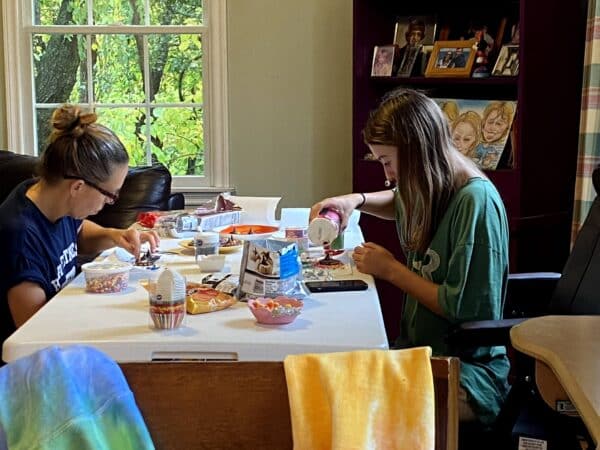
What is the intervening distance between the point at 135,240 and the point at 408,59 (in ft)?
6.06

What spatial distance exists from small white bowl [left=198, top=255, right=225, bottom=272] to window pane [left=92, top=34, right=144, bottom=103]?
2.18 metres

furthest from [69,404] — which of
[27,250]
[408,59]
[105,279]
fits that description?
[408,59]

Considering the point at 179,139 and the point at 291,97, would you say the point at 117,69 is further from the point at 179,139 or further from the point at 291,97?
the point at 291,97

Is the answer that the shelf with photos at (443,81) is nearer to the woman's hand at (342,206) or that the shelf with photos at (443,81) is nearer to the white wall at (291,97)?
the white wall at (291,97)

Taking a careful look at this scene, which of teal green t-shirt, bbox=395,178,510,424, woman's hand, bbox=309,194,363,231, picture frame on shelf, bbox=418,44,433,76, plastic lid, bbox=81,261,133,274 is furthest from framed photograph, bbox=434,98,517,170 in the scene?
plastic lid, bbox=81,261,133,274

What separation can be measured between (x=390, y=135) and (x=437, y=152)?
12 cm

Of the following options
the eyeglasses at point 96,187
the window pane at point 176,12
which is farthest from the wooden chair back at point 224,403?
the window pane at point 176,12

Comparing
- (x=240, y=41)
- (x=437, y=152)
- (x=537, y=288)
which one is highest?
(x=240, y=41)

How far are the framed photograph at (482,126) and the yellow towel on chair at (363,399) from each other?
2.30 meters

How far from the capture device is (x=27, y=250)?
200 centimetres

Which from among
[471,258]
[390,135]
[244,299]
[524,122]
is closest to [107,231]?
[244,299]

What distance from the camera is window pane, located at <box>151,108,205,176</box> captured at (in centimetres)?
408

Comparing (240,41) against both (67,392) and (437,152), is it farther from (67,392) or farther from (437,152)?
(67,392)

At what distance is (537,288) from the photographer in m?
2.26
